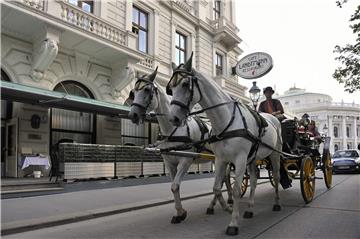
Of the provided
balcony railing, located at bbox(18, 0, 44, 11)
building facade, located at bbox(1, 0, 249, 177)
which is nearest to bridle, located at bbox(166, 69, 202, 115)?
building facade, located at bbox(1, 0, 249, 177)

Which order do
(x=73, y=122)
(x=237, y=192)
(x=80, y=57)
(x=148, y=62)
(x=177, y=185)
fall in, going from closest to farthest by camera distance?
(x=237, y=192) < (x=177, y=185) < (x=80, y=57) < (x=73, y=122) < (x=148, y=62)

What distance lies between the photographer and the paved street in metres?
5.75

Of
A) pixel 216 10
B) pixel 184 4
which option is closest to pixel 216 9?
pixel 216 10

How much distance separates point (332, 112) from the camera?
94.8m

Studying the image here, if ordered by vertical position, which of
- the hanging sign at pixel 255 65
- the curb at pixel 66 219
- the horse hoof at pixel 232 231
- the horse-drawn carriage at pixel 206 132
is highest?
the hanging sign at pixel 255 65

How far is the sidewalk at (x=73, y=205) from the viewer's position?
707cm

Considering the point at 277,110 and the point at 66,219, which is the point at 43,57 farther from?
the point at 277,110

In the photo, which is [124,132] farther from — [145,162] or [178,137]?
[178,137]

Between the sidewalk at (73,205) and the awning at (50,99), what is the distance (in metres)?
3.01

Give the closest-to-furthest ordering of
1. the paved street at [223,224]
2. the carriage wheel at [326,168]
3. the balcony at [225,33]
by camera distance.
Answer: the paved street at [223,224] → the carriage wheel at [326,168] → the balcony at [225,33]

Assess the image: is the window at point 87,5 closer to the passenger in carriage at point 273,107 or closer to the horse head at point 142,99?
the passenger in carriage at point 273,107

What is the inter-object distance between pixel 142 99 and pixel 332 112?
319 ft

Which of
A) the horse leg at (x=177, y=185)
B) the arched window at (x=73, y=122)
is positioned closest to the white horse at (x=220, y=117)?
the horse leg at (x=177, y=185)

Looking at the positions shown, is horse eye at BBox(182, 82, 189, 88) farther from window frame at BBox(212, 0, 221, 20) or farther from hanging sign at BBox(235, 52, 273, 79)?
window frame at BBox(212, 0, 221, 20)
